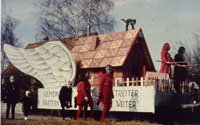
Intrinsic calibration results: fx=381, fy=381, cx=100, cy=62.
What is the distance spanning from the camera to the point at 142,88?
1103 cm

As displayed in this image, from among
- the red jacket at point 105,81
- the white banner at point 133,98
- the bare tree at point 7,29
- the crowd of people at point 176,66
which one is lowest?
the white banner at point 133,98

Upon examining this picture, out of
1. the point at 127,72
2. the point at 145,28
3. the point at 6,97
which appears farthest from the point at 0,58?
the point at 145,28

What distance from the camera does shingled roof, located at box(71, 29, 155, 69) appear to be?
1281cm

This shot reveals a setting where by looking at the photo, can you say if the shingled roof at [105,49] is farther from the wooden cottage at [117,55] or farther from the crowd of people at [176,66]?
the crowd of people at [176,66]

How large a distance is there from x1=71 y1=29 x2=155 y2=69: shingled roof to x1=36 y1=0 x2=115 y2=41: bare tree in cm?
130

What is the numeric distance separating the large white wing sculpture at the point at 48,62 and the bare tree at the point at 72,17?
5.42 feet

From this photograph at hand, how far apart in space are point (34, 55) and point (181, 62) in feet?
19.3

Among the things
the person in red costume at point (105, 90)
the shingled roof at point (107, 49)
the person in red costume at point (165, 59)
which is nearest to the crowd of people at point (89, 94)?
the person in red costume at point (105, 90)

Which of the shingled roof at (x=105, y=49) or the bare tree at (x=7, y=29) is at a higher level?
the bare tree at (x=7, y=29)

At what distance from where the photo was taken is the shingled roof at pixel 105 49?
12.8 m

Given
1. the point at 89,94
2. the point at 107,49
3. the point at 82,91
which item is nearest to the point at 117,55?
the point at 107,49

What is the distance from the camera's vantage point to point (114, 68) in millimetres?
13078

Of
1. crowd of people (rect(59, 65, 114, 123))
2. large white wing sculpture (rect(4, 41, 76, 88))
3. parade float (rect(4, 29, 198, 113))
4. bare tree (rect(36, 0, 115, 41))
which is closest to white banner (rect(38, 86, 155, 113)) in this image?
parade float (rect(4, 29, 198, 113))

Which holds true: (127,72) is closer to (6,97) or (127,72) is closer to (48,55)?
(48,55)
